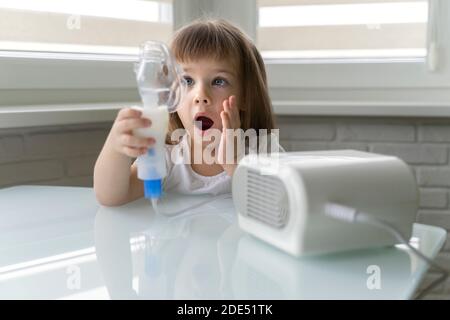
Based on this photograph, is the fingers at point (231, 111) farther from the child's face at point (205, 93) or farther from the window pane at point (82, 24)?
the window pane at point (82, 24)

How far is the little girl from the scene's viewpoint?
94cm

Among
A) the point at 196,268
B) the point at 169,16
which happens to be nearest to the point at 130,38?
the point at 169,16

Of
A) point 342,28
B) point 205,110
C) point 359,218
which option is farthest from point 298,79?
point 359,218

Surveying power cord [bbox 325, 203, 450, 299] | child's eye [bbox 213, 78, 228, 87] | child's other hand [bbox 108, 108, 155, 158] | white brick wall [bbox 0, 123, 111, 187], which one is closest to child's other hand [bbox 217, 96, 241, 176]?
child's eye [bbox 213, 78, 228, 87]

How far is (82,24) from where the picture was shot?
4.71 feet

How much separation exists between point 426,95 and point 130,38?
0.84 metres

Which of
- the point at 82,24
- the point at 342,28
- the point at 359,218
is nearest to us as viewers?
the point at 359,218

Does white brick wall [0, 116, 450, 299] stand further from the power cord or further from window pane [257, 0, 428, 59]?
the power cord

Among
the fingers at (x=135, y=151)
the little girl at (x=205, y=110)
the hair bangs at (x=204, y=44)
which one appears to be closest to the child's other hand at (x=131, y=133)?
the fingers at (x=135, y=151)

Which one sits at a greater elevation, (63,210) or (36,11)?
(36,11)

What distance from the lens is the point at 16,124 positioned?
113cm

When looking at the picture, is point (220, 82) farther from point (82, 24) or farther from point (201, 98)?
point (82, 24)

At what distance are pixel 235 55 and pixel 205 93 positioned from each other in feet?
0.41
